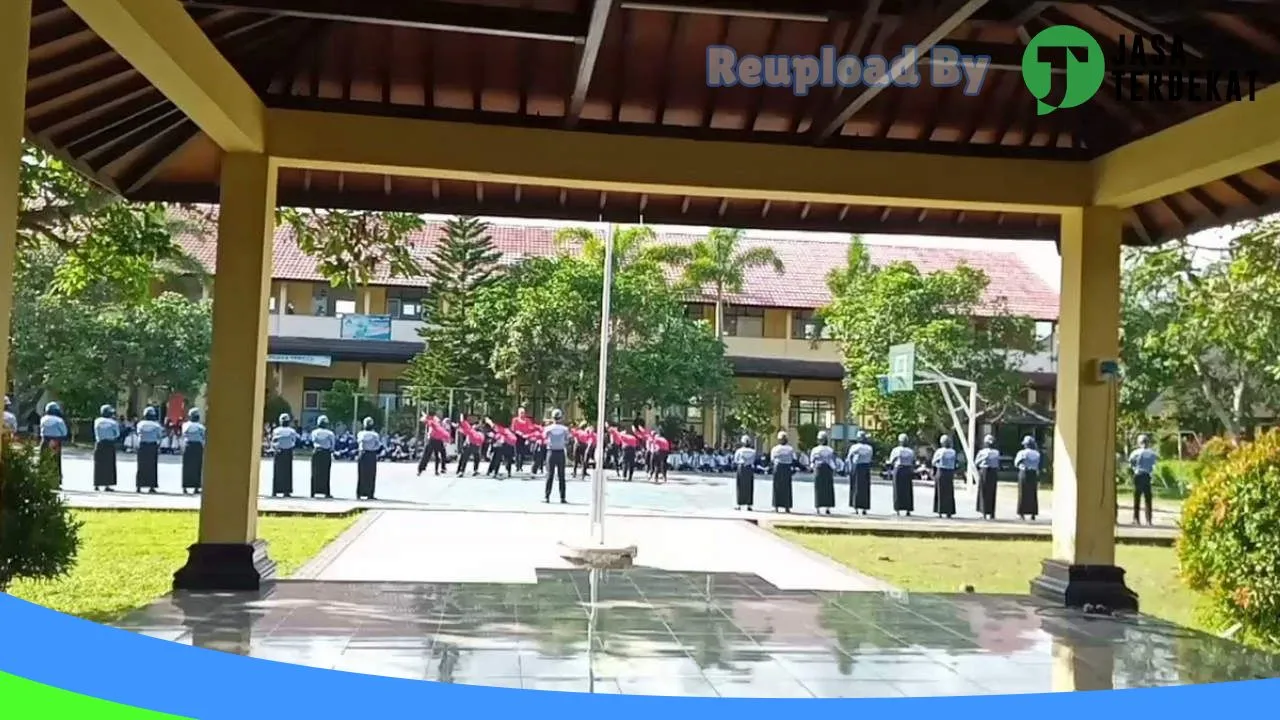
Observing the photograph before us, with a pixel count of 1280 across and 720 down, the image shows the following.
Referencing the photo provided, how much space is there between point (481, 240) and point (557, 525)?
3552 mm

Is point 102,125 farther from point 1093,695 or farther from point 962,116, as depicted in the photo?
point 1093,695

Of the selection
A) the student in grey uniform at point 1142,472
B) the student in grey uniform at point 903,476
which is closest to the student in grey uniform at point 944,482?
the student in grey uniform at point 903,476

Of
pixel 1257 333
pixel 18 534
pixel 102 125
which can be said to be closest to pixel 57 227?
pixel 102 125

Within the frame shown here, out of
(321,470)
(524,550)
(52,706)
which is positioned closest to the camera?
(52,706)

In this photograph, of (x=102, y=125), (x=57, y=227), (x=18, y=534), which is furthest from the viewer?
(x=57, y=227)

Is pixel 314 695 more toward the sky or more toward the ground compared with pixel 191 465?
more toward the ground

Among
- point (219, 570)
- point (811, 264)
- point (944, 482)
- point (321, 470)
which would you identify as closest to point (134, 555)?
point (219, 570)

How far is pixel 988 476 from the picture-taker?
473 inches

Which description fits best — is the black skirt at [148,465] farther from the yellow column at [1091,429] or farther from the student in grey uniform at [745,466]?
the yellow column at [1091,429]

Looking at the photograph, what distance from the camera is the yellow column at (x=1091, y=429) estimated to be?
591 cm

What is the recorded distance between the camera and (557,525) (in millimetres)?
10141

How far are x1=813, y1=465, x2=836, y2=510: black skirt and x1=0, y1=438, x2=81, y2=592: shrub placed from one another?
26.1 ft

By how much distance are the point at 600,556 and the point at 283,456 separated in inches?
197

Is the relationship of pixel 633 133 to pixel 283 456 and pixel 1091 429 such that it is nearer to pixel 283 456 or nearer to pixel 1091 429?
pixel 1091 429
